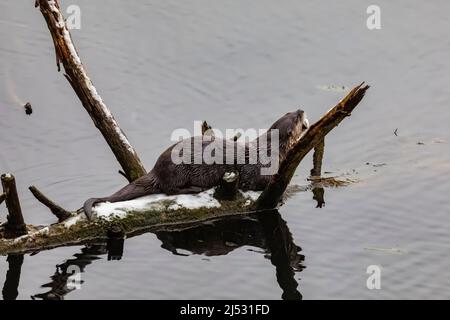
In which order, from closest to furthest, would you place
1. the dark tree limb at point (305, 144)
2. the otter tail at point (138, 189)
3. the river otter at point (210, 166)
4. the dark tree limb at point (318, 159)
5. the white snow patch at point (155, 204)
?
the dark tree limb at point (305, 144), the white snow patch at point (155, 204), the otter tail at point (138, 189), the river otter at point (210, 166), the dark tree limb at point (318, 159)

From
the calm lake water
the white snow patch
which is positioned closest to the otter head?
the calm lake water

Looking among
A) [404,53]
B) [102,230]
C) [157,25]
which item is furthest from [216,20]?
[102,230]


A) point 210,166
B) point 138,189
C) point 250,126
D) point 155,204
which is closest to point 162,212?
point 155,204

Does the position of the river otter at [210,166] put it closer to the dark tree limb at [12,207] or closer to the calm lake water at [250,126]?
the calm lake water at [250,126]

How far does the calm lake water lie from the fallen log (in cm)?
15

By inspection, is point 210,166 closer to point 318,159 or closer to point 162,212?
point 162,212

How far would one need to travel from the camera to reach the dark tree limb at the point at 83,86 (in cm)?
1331

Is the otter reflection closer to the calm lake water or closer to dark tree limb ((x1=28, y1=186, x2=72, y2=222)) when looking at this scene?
the calm lake water

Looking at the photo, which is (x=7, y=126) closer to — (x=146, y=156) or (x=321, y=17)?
(x=146, y=156)

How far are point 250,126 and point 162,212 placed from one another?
13.9 feet

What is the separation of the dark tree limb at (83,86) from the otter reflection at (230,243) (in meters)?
1.11

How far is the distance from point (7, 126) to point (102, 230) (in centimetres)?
541

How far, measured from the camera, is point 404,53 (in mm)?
19609

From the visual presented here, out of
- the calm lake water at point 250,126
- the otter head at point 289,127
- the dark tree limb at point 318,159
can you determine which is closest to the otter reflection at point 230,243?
the calm lake water at point 250,126
